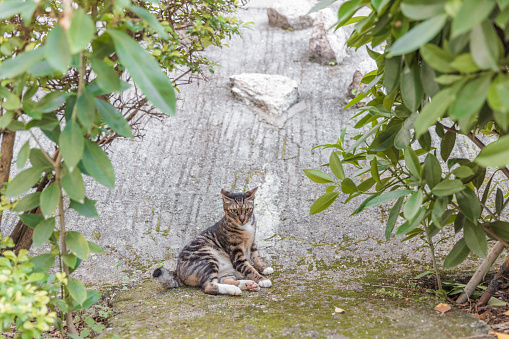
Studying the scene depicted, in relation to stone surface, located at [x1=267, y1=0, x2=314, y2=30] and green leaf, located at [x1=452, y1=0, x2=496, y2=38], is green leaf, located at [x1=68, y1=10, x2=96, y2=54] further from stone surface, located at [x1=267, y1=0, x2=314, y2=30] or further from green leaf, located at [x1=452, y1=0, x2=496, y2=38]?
stone surface, located at [x1=267, y1=0, x2=314, y2=30]

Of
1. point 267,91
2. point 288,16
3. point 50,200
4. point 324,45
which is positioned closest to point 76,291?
point 50,200

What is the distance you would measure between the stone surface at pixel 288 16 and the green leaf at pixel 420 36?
202 inches

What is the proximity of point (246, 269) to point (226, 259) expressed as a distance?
19 centimetres

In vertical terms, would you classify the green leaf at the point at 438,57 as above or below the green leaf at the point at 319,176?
above

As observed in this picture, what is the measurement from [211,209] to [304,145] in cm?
117

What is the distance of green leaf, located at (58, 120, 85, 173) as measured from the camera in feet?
4.08

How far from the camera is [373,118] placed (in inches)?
86.8

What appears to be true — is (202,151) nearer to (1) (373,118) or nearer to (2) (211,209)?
(2) (211,209)

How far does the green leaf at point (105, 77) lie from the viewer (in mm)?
1227

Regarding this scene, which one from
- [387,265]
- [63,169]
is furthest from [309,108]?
[63,169]

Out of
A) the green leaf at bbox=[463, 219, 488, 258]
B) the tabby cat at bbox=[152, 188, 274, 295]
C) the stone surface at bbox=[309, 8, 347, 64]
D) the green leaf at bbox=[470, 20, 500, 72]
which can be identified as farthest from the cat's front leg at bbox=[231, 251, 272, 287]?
the stone surface at bbox=[309, 8, 347, 64]

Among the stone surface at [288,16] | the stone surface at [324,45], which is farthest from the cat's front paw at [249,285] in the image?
the stone surface at [288,16]

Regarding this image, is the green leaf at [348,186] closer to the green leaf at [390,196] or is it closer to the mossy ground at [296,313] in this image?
the green leaf at [390,196]

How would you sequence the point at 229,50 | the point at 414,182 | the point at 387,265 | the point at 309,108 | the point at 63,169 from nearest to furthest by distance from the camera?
the point at 63,169 → the point at 414,182 → the point at 387,265 → the point at 309,108 → the point at 229,50
